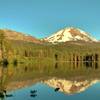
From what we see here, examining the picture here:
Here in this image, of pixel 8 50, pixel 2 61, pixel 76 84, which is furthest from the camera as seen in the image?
pixel 8 50

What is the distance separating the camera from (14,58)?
16538 cm

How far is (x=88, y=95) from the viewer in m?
50.4

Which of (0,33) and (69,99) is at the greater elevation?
(0,33)

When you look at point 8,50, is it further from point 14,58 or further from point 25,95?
point 25,95

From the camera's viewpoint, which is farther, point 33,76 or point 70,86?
point 33,76

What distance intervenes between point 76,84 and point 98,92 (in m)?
18.7

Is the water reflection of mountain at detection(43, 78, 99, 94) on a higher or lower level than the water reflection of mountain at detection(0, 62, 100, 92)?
lower

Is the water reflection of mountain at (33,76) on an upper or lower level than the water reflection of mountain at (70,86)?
upper

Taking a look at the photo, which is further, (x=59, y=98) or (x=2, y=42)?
(x=2, y=42)

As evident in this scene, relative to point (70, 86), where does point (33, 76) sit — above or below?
above

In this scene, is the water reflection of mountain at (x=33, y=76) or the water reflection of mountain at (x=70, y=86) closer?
the water reflection of mountain at (x=70, y=86)

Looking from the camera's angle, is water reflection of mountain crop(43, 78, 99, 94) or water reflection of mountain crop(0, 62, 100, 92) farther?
Answer: water reflection of mountain crop(0, 62, 100, 92)

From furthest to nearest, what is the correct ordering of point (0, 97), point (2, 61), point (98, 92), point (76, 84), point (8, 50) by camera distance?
point (8, 50)
point (2, 61)
point (76, 84)
point (98, 92)
point (0, 97)

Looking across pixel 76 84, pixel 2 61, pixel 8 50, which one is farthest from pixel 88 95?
pixel 8 50
